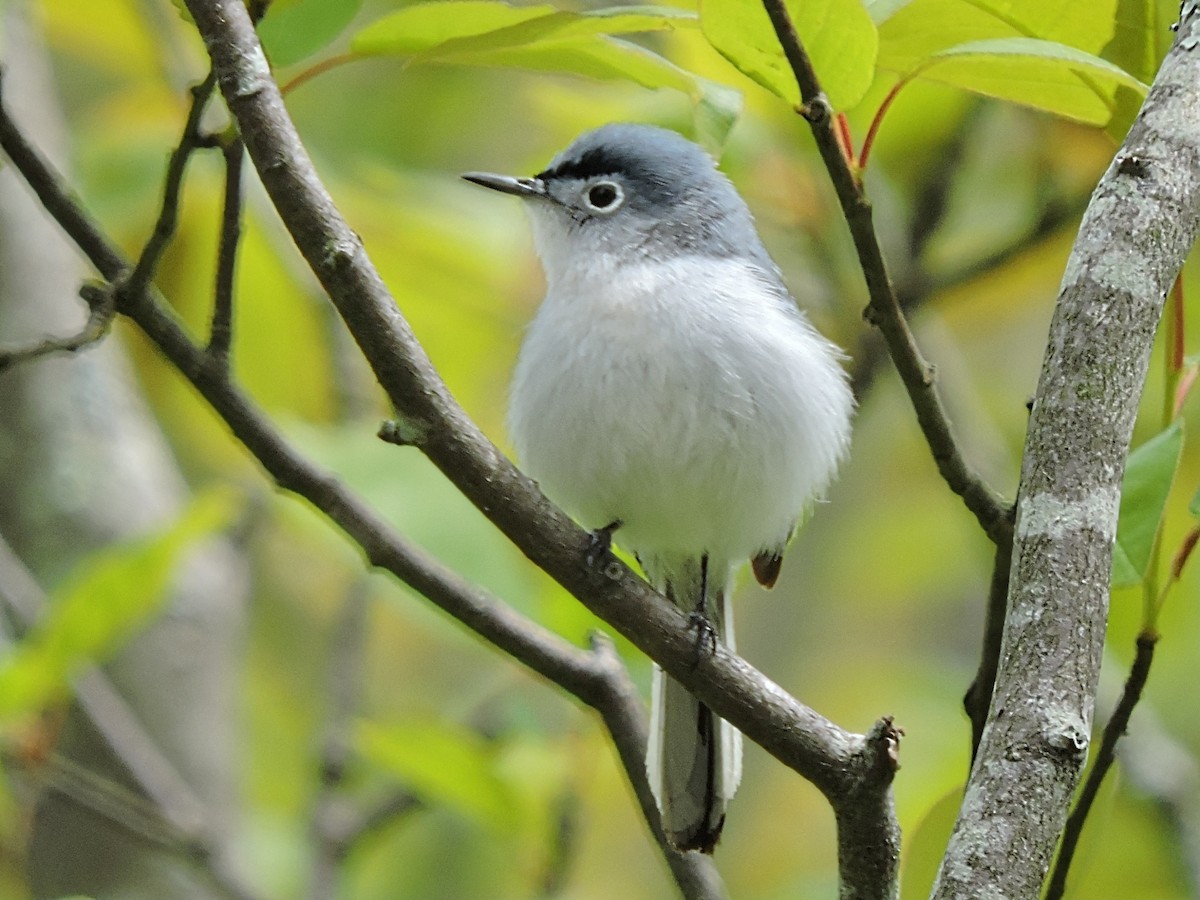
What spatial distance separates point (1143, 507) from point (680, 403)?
93 cm

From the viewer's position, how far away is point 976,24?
176 centimetres

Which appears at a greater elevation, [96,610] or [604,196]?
[604,196]

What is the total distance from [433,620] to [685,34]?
1363 millimetres

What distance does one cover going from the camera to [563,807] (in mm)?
2916

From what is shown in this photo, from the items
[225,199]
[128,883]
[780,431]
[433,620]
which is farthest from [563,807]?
[225,199]

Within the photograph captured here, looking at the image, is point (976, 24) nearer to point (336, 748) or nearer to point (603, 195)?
point (603, 195)

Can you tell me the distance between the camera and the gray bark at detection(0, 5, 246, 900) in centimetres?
344

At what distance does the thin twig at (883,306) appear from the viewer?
5.21 feet

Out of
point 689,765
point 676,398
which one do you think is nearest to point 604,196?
point 676,398

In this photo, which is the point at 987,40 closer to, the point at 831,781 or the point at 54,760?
the point at 831,781

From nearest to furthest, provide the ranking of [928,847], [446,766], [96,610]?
[928,847]
[96,610]
[446,766]

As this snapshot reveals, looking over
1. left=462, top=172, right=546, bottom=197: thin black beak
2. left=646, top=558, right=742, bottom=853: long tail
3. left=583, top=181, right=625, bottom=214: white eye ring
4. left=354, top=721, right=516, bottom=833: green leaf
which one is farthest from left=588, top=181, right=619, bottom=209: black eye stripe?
left=354, top=721, right=516, bottom=833: green leaf

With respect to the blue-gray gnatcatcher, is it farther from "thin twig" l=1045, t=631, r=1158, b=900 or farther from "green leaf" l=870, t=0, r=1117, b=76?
"green leaf" l=870, t=0, r=1117, b=76

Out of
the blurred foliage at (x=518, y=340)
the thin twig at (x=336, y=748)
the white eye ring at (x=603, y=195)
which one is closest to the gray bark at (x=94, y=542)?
the blurred foliage at (x=518, y=340)
